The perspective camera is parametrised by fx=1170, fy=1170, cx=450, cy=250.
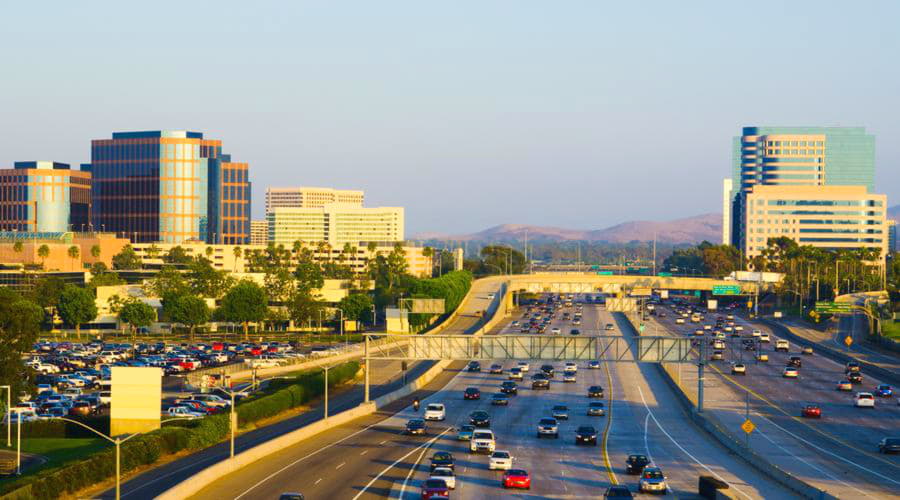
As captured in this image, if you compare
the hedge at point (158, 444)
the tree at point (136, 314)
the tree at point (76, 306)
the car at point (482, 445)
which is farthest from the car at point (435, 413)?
the tree at point (76, 306)

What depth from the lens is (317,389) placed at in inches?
4700

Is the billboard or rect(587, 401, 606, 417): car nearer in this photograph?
the billboard

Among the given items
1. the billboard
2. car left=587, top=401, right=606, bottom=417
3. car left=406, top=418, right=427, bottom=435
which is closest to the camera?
the billboard

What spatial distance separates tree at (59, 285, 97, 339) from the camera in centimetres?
18738

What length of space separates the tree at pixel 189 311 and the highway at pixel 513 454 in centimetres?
7781

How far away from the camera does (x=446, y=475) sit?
65625 millimetres

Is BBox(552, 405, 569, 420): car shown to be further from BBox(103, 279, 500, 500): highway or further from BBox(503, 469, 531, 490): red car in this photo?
BBox(503, 469, 531, 490): red car

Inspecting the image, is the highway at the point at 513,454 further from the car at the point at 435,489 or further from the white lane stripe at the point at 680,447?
the car at the point at 435,489

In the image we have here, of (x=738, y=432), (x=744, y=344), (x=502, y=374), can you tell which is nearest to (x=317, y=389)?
(x=502, y=374)

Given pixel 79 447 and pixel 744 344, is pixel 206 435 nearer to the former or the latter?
pixel 79 447

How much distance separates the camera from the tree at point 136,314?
18425 centimetres

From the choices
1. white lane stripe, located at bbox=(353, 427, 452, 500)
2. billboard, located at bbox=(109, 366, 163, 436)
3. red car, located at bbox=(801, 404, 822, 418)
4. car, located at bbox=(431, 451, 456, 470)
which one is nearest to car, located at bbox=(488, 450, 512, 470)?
car, located at bbox=(431, 451, 456, 470)

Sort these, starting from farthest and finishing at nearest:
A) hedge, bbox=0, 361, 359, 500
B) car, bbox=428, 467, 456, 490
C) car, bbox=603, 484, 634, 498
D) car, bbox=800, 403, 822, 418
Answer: car, bbox=800, 403, 822, 418, car, bbox=428, 467, 456, 490, hedge, bbox=0, 361, 359, 500, car, bbox=603, 484, 634, 498

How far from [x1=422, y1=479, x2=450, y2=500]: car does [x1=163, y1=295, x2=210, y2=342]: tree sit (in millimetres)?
131683
